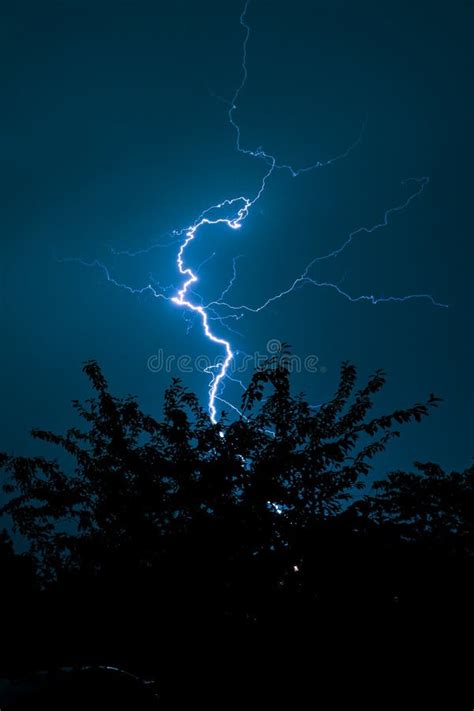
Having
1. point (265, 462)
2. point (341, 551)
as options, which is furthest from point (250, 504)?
point (341, 551)

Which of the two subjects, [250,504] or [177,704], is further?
[250,504]

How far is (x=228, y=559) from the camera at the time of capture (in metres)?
2.78

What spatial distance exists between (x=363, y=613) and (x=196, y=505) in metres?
1.48

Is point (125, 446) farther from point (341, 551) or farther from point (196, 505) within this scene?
point (341, 551)

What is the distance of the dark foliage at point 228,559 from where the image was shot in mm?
2510

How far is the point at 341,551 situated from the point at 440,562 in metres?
0.76

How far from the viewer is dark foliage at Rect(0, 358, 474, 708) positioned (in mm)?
2510

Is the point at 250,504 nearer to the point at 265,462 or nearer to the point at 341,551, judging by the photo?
the point at 265,462

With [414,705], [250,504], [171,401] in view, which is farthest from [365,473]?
[171,401]

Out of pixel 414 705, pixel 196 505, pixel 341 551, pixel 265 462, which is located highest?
pixel 265 462

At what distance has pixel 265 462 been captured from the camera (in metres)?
3.33

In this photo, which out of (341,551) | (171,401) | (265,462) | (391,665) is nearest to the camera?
(391,665)

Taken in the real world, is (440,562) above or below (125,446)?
below

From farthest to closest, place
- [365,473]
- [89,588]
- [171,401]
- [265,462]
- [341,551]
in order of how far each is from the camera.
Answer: [171,401]
[365,473]
[265,462]
[89,588]
[341,551]
